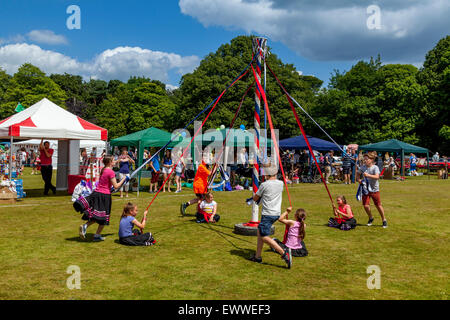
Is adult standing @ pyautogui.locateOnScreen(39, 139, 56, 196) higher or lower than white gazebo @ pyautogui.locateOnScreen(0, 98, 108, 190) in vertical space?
lower

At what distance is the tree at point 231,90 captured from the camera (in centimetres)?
3806

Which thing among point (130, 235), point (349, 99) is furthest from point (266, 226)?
point (349, 99)

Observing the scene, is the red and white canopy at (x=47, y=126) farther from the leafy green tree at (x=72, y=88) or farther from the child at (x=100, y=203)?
the leafy green tree at (x=72, y=88)

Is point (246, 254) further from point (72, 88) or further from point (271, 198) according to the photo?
point (72, 88)

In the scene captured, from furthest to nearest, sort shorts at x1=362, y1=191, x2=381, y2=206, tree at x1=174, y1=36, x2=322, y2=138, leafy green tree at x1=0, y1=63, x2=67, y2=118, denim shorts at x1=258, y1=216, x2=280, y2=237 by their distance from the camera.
A: leafy green tree at x1=0, y1=63, x2=67, y2=118, tree at x1=174, y1=36, x2=322, y2=138, shorts at x1=362, y1=191, x2=381, y2=206, denim shorts at x1=258, y1=216, x2=280, y2=237

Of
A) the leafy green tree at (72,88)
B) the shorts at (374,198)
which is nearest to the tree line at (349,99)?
the leafy green tree at (72,88)

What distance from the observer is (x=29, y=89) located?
5416 centimetres

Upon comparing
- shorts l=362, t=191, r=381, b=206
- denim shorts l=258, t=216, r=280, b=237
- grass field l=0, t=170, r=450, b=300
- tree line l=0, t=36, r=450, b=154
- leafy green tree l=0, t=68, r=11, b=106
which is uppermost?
leafy green tree l=0, t=68, r=11, b=106

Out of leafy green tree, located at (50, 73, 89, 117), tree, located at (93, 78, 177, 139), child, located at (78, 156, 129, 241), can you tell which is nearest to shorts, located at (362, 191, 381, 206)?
child, located at (78, 156, 129, 241)

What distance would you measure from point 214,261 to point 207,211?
11.4 ft

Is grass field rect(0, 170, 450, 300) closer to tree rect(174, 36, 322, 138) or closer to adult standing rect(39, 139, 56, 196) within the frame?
adult standing rect(39, 139, 56, 196)

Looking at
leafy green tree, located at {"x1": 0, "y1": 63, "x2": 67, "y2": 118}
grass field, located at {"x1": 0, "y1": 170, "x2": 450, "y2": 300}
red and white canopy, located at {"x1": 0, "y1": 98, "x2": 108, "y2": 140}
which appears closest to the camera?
grass field, located at {"x1": 0, "y1": 170, "x2": 450, "y2": 300}

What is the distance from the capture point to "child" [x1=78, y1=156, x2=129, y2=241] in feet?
25.0

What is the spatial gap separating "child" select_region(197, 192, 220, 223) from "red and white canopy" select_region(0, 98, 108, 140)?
24.5 feet
